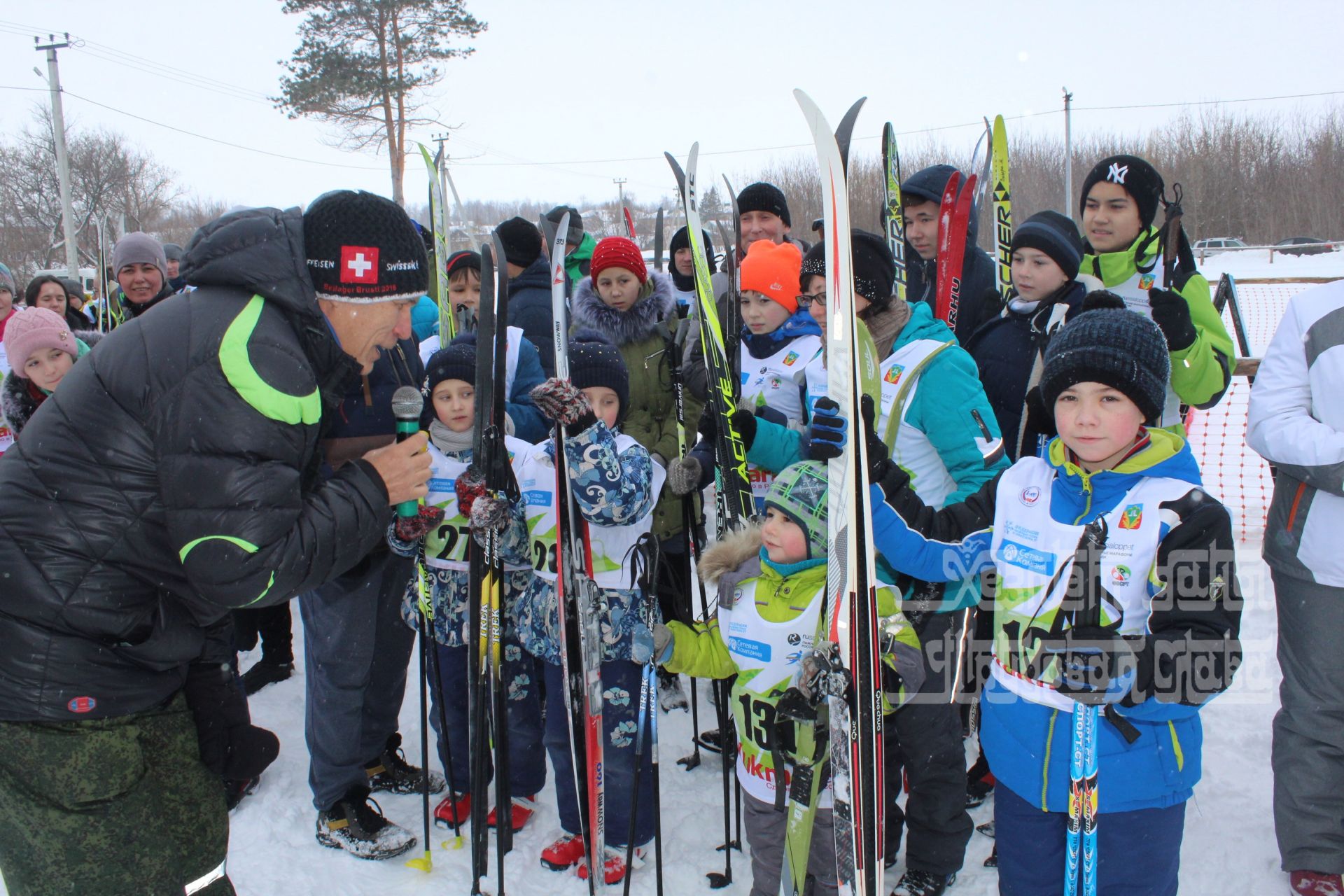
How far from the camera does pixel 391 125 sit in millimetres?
23312

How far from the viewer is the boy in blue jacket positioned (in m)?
1.61

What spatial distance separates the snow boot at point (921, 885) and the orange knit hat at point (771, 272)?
2.05 m

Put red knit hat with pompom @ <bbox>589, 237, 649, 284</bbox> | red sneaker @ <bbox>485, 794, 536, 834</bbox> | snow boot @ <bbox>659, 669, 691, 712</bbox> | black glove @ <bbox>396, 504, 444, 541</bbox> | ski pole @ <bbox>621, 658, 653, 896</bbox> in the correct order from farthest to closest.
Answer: snow boot @ <bbox>659, 669, 691, 712</bbox> → red knit hat with pompom @ <bbox>589, 237, 649, 284</bbox> → red sneaker @ <bbox>485, 794, 536, 834</bbox> → black glove @ <bbox>396, 504, 444, 541</bbox> → ski pole @ <bbox>621, 658, 653, 896</bbox>

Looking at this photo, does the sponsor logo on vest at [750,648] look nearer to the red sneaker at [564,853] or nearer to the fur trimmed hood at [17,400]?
the red sneaker at [564,853]

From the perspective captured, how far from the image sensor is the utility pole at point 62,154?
20047 mm

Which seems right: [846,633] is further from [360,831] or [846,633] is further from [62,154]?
[62,154]

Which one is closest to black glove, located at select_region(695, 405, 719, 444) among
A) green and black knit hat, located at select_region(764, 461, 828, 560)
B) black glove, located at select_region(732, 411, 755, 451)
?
black glove, located at select_region(732, 411, 755, 451)

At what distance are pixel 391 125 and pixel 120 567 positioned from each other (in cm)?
2460

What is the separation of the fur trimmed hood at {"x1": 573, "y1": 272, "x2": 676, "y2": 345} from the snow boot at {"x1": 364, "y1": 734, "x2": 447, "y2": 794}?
6.32ft

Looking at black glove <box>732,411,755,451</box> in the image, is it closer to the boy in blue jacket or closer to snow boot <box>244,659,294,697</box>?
the boy in blue jacket

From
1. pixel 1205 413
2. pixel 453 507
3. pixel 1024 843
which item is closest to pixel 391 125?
pixel 1205 413

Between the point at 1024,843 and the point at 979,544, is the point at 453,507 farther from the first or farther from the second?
the point at 1024,843

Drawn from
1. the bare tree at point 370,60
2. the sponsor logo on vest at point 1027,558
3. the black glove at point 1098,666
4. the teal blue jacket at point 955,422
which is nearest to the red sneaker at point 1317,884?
the teal blue jacket at point 955,422

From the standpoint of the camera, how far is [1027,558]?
183 centimetres
